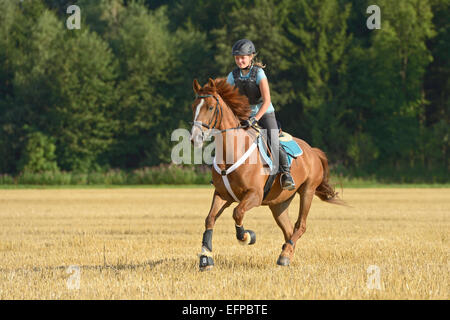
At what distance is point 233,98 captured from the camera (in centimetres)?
1049

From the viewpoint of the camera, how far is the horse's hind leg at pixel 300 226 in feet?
37.7

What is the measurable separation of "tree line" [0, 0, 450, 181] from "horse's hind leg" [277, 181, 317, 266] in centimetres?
3951

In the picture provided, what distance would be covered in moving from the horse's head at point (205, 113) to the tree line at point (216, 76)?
139ft

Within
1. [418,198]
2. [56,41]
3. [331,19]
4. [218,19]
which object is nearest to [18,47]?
[56,41]

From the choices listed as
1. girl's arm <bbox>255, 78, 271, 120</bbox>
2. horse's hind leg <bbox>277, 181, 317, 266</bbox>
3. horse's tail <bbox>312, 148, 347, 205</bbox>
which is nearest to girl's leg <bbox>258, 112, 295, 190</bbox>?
girl's arm <bbox>255, 78, 271, 120</bbox>

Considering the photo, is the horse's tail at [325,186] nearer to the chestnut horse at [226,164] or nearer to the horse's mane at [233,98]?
the chestnut horse at [226,164]

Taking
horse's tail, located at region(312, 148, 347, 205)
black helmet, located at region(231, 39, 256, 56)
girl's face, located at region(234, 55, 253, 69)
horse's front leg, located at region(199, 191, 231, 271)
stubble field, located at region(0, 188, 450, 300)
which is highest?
black helmet, located at region(231, 39, 256, 56)

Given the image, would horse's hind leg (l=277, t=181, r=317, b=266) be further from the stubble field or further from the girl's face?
the girl's face

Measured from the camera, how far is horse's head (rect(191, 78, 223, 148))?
31.2 ft

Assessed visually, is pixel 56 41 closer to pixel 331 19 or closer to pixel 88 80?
pixel 88 80

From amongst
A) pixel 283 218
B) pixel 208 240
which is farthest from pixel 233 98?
pixel 283 218

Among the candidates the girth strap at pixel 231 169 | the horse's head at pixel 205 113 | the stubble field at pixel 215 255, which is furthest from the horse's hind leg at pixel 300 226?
the horse's head at pixel 205 113

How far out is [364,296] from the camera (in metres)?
8.55

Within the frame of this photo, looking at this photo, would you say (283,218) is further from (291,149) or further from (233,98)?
(233,98)
